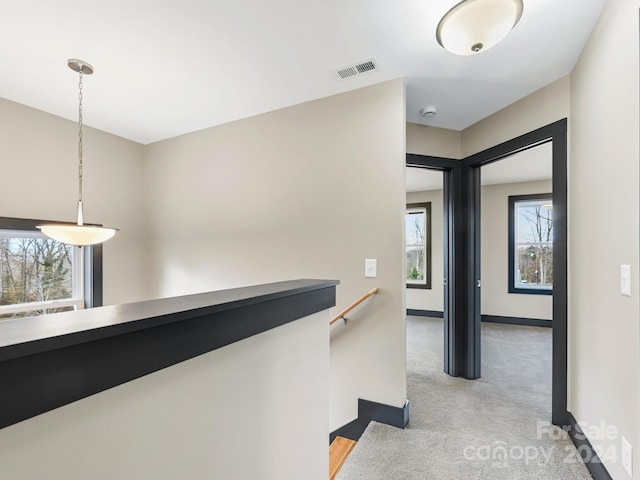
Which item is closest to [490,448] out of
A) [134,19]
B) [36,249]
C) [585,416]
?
[585,416]

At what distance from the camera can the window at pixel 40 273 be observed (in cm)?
268

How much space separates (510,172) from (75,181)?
5474 mm

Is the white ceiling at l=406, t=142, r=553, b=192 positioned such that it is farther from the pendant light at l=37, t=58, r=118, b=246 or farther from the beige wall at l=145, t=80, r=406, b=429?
the pendant light at l=37, t=58, r=118, b=246

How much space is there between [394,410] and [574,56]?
2.59m

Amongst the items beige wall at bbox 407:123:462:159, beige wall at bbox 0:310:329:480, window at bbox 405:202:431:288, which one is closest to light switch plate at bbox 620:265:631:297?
beige wall at bbox 0:310:329:480

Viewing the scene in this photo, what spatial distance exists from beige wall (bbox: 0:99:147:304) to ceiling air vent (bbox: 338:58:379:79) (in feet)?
7.91

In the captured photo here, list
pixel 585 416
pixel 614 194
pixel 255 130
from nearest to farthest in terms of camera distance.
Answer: pixel 614 194 → pixel 585 416 → pixel 255 130

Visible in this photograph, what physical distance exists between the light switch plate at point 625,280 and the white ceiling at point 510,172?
2521mm

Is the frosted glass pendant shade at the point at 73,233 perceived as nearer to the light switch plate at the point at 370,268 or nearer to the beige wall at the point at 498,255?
the light switch plate at the point at 370,268

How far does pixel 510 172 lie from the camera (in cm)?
457

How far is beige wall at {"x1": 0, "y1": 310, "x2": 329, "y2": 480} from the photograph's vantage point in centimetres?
50

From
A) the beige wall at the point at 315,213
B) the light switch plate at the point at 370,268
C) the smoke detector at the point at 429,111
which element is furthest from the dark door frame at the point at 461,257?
the light switch plate at the point at 370,268

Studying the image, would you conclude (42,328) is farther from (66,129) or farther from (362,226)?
(66,129)

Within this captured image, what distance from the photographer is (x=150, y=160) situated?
355 cm
